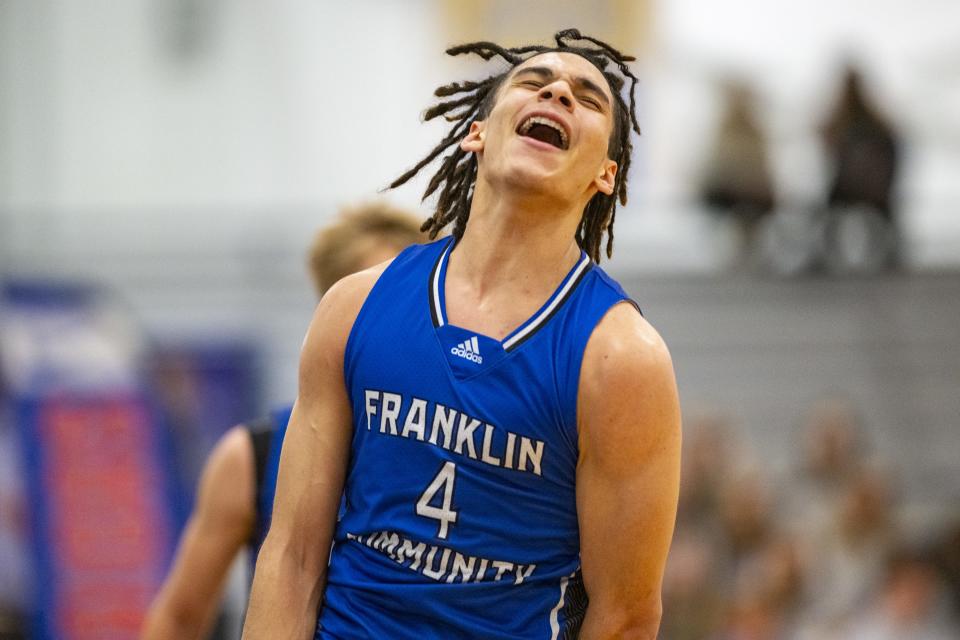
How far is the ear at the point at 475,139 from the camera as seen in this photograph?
3371mm

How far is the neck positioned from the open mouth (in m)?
0.12

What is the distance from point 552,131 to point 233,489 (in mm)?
1677

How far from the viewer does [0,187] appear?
1317 centimetres

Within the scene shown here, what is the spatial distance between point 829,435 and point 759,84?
417cm

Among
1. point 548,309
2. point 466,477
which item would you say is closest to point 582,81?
point 548,309

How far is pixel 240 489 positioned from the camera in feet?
14.7

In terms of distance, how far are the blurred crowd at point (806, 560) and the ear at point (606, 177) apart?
590 cm

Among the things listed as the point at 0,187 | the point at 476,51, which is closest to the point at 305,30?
the point at 0,187

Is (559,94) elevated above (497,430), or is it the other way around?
(559,94)

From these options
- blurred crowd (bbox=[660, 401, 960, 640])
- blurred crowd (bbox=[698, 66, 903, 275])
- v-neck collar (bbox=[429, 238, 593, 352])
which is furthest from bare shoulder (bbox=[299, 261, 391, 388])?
blurred crowd (bbox=[698, 66, 903, 275])

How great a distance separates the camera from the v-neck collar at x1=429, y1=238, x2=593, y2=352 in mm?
3170

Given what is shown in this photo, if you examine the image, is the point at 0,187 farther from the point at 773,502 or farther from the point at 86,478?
the point at 773,502

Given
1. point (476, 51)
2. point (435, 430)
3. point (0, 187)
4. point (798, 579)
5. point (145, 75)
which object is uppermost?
point (476, 51)

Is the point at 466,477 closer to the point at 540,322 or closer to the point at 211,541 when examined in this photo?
the point at 540,322
